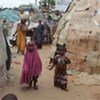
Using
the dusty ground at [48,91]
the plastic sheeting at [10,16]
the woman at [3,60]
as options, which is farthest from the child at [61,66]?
the plastic sheeting at [10,16]

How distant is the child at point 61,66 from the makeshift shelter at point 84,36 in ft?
5.50

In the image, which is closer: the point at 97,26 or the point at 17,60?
the point at 97,26

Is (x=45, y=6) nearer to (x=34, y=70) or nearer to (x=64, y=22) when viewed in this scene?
(x=64, y=22)

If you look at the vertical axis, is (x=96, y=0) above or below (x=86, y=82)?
above

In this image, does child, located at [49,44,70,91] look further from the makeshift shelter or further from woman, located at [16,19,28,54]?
woman, located at [16,19,28,54]

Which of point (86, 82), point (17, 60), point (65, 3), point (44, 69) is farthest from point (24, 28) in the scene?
point (65, 3)

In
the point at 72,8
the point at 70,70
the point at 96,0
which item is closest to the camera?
the point at 70,70

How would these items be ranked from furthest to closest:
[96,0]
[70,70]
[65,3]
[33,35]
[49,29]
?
[65,3]
[49,29]
[33,35]
[96,0]
[70,70]

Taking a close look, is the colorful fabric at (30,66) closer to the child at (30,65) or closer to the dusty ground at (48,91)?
the child at (30,65)

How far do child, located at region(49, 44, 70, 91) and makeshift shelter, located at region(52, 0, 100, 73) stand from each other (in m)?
1.68

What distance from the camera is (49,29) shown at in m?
15.9

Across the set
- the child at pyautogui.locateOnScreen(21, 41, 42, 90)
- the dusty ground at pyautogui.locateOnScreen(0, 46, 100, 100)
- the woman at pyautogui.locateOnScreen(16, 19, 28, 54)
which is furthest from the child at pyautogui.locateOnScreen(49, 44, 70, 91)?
the woman at pyautogui.locateOnScreen(16, 19, 28, 54)

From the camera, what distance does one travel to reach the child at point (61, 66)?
26.6 feet

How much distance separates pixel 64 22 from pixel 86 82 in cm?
301
